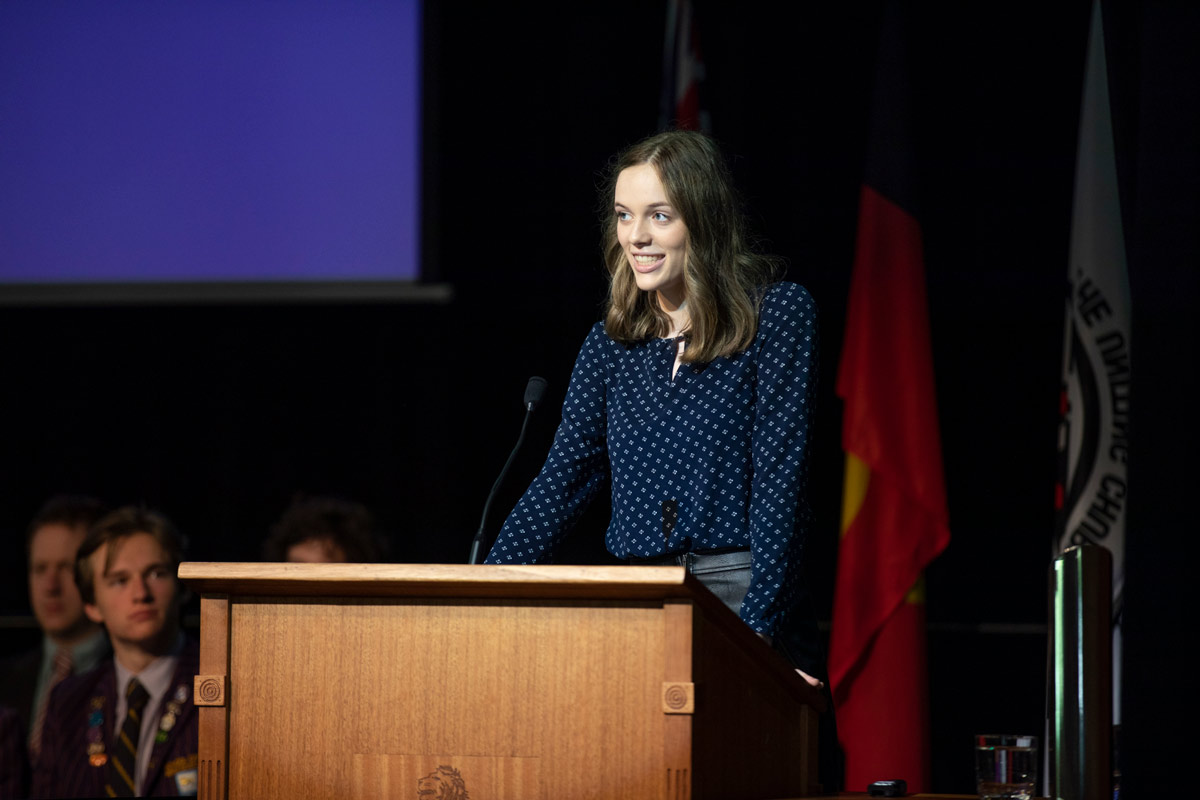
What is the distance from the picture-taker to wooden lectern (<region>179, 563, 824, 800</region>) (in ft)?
4.84

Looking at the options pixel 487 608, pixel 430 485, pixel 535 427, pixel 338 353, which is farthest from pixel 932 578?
pixel 487 608

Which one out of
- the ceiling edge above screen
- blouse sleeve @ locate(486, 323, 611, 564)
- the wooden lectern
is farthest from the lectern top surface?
the ceiling edge above screen

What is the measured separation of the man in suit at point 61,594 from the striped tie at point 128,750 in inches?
24.6

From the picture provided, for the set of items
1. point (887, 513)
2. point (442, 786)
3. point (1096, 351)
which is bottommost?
point (442, 786)

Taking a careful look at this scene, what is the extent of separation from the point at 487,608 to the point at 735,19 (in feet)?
11.2

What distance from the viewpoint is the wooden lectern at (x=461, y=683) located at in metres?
1.47

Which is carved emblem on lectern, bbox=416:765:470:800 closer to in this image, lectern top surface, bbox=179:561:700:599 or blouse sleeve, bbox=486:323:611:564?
lectern top surface, bbox=179:561:700:599

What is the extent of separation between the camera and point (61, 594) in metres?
4.39

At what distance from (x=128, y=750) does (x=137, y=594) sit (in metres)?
0.43

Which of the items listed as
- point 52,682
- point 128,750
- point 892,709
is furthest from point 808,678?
point 52,682

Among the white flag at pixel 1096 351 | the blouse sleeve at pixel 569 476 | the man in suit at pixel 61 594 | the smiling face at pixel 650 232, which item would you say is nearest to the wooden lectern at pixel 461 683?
the blouse sleeve at pixel 569 476

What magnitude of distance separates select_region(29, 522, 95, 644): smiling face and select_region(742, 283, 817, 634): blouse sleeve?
300 cm

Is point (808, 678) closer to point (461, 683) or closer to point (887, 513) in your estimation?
point (461, 683)

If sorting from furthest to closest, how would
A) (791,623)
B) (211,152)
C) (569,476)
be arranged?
(211,152) < (569,476) < (791,623)
